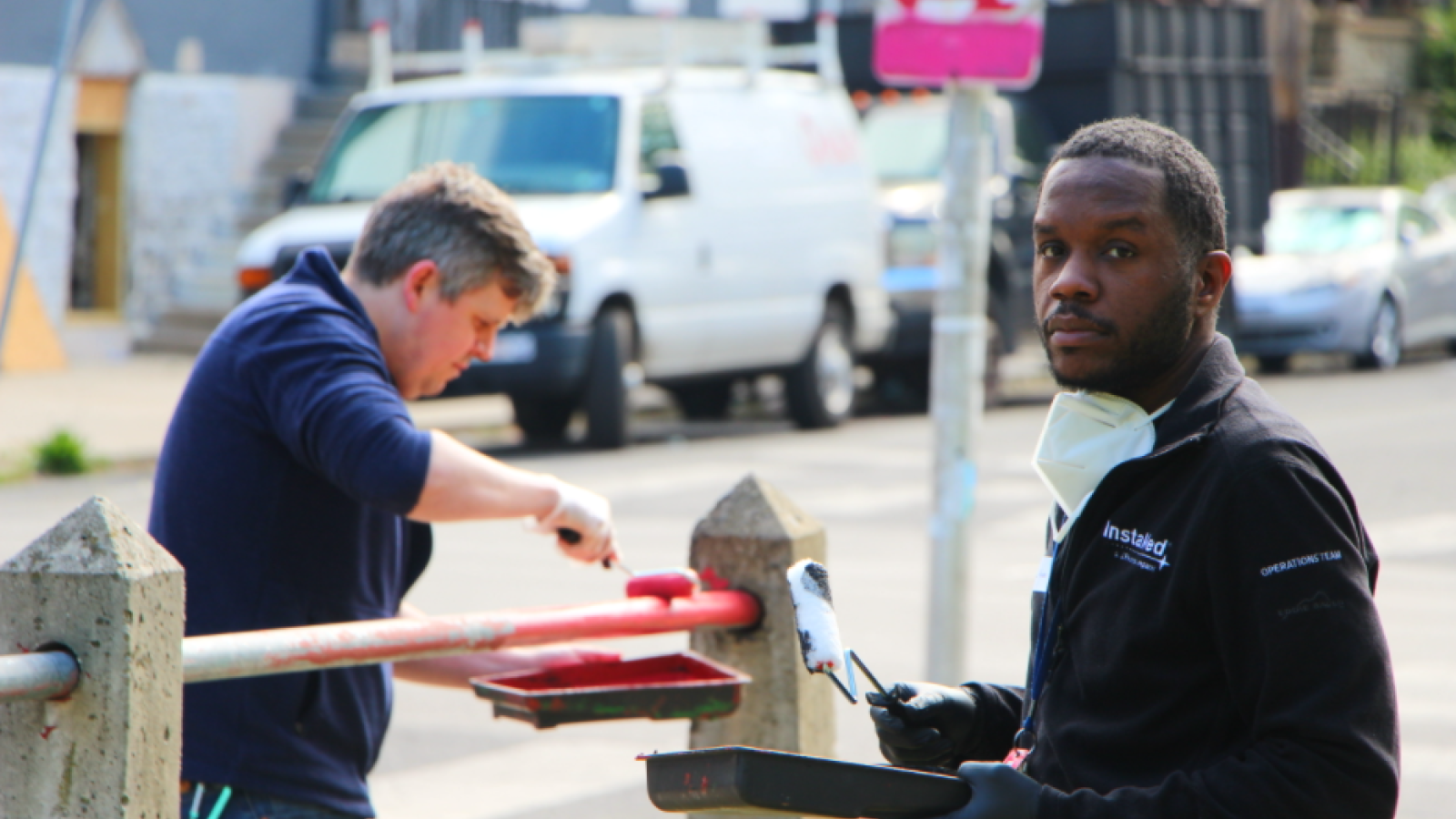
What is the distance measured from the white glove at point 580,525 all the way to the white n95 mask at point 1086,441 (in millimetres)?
1225

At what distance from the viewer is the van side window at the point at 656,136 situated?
13578 mm

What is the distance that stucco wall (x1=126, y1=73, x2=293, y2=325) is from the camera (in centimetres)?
1933

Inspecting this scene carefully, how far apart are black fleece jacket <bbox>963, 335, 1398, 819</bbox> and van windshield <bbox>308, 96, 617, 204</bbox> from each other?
1122cm

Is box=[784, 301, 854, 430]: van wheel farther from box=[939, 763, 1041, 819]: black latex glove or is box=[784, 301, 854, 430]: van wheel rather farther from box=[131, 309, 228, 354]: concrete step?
box=[939, 763, 1041, 819]: black latex glove

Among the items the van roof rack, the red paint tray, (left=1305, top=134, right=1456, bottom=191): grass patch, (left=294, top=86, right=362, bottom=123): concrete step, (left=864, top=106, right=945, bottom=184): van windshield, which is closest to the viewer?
the red paint tray

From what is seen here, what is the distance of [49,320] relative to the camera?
59.2 ft

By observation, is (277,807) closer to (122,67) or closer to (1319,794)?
(1319,794)

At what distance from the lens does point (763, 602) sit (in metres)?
3.69

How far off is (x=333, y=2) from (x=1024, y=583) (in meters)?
14.3

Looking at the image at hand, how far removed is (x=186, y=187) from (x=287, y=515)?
17.4m

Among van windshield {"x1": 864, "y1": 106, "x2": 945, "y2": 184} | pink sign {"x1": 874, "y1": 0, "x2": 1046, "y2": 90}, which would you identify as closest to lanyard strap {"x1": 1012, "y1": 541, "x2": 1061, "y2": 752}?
pink sign {"x1": 874, "y1": 0, "x2": 1046, "y2": 90}

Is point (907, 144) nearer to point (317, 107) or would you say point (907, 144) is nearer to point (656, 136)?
point (656, 136)

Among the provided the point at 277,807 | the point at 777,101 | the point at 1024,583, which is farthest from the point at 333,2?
the point at 277,807

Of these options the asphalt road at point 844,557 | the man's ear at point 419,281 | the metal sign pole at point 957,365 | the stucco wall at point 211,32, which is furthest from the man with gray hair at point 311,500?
the stucco wall at point 211,32
